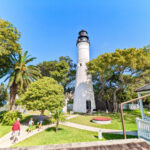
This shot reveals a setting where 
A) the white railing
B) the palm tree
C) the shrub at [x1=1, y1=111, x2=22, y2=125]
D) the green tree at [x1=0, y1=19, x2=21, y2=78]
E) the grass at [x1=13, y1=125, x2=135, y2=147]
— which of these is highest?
the green tree at [x1=0, y1=19, x2=21, y2=78]

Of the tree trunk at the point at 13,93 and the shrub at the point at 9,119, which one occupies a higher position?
the tree trunk at the point at 13,93

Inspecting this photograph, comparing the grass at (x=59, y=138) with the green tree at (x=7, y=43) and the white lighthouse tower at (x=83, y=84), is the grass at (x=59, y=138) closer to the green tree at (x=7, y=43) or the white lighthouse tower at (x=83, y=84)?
the green tree at (x=7, y=43)

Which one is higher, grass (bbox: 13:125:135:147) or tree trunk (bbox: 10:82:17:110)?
tree trunk (bbox: 10:82:17:110)

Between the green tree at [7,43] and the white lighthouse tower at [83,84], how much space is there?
44.3 ft

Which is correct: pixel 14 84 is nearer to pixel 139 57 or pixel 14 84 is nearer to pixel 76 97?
pixel 76 97

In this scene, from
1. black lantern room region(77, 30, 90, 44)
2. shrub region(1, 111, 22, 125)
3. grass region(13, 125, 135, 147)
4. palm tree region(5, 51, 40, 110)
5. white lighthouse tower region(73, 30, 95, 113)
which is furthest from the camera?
black lantern room region(77, 30, 90, 44)

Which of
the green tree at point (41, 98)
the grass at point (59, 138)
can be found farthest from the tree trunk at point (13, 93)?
the grass at point (59, 138)

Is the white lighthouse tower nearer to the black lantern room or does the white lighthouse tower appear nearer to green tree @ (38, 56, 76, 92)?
the black lantern room

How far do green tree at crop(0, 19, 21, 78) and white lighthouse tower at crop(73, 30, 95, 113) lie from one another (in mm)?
13503

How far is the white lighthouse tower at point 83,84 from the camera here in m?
20.4

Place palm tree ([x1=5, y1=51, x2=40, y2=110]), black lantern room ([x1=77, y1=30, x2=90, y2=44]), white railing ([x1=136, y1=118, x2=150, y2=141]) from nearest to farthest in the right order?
white railing ([x1=136, y1=118, x2=150, y2=141]) → palm tree ([x1=5, y1=51, x2=40, y2=110]) → black lantern room ([x1=77, y1=30, x2=90, y2=44])

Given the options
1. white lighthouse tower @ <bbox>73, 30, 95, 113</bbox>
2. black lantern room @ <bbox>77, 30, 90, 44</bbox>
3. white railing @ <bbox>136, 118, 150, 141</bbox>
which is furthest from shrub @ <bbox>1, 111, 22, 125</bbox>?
black lantern room @ <bbox>77, 30, 90, 44</bbox>

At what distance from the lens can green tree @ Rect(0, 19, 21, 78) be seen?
458 inches

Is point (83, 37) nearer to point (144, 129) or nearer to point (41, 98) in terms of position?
point (41, 98)
